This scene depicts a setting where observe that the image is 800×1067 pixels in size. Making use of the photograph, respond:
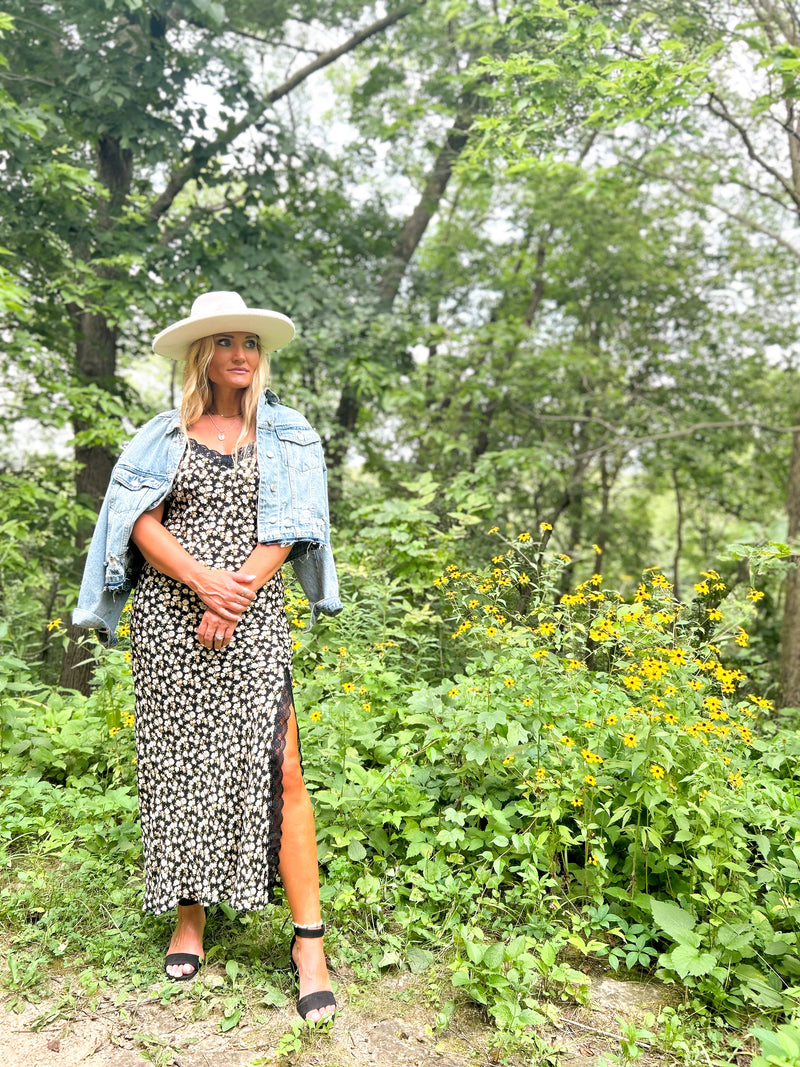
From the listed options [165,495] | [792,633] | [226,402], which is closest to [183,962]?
[165,495]

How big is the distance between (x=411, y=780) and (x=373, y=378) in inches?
205

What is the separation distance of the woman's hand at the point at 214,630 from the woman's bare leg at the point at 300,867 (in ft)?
1.11

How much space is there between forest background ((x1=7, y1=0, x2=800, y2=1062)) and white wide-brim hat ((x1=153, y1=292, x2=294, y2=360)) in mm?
1373

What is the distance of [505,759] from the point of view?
2.95 metres

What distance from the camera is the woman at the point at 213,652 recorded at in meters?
2.43

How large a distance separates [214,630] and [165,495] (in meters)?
0.44

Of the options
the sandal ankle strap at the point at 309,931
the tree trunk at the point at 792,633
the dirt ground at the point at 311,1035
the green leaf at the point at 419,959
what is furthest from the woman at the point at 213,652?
the tree trunk at the point at 792,633

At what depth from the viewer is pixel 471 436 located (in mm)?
Result: 9406

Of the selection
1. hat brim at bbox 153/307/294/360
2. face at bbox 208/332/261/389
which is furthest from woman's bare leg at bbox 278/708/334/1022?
hat brim at bbox 153/307/294/360

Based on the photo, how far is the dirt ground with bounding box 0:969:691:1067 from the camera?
2.17 metres

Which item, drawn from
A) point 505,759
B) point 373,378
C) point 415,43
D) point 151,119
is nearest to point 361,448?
point 373,378

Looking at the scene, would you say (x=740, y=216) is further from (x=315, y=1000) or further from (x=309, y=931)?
(x=315, y=1000)

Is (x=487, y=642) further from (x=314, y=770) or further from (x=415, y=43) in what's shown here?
(x=415, y=43)

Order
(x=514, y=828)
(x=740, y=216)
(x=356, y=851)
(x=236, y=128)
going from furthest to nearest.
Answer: (x=740, y=216) → (x=236, y=128) → (x=514, y=828) → (x=356, y=851)
